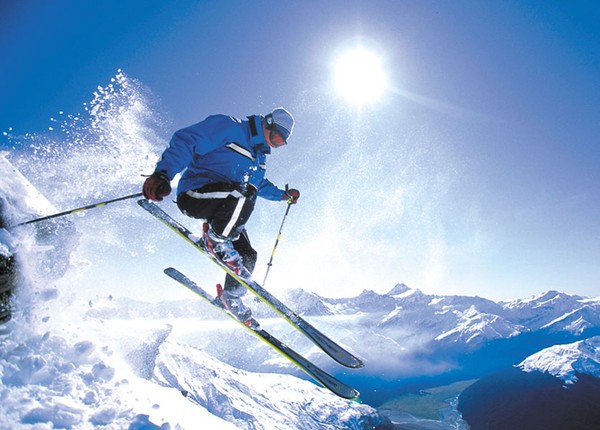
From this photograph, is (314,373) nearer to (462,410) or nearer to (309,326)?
(309,326)

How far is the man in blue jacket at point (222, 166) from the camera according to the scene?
184 inches

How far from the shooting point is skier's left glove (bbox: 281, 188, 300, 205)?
7.19m

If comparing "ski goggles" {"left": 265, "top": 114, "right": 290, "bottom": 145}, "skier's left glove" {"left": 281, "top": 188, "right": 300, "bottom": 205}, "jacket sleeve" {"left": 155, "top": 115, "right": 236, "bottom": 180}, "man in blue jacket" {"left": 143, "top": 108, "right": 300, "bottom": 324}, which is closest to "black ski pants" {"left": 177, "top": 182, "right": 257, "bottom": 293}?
"man in blue jacket" {"left": 143, "top": 108, "right": 300, "bottom": 324}

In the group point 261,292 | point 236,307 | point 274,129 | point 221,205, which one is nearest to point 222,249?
point 221,205

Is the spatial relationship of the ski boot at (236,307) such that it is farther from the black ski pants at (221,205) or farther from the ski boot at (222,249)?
the black ski pants at (221,205)

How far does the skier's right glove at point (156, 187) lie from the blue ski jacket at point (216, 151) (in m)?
0.27

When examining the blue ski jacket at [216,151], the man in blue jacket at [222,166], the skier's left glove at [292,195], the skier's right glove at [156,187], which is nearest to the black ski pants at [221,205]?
the man in blue jacket at [222,166]

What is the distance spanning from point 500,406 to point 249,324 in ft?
701

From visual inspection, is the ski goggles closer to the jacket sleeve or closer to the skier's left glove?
the jacket sleeve

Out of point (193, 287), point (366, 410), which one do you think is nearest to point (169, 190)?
point (193, 287)

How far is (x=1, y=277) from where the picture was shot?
4.70 metres

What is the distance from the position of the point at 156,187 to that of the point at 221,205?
1.04m

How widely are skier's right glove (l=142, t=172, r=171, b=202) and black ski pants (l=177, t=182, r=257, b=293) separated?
2.45 feet

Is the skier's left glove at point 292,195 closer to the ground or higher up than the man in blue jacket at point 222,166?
higher up
